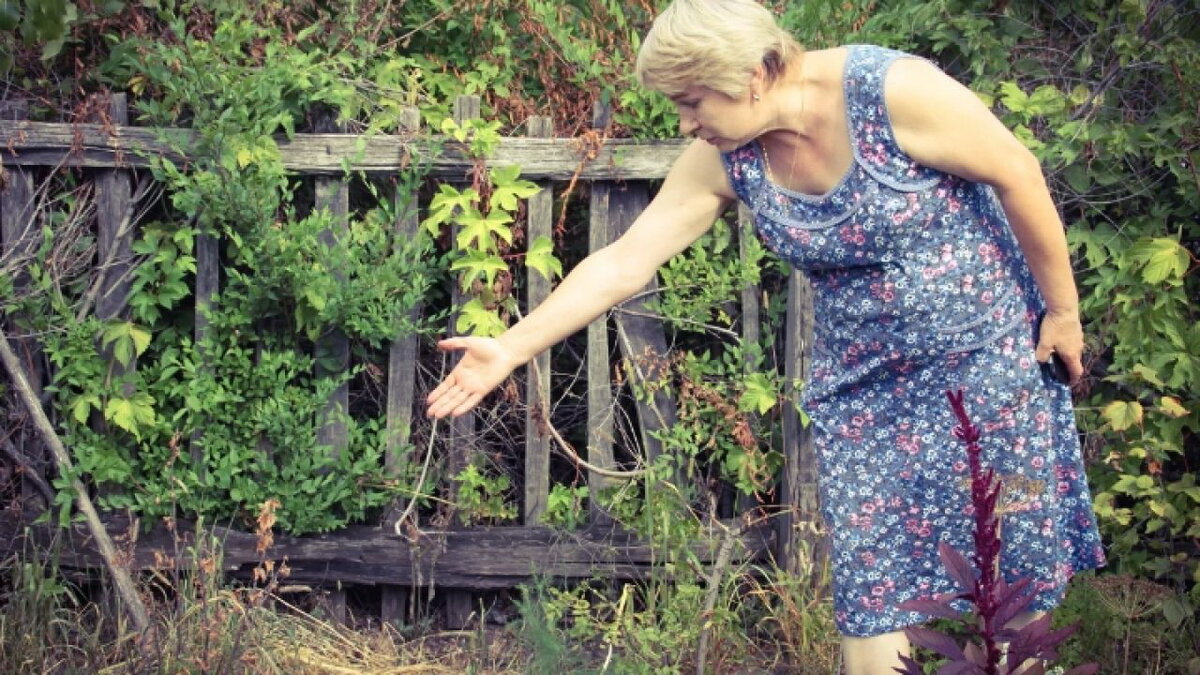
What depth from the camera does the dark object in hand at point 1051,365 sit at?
10.2 feet

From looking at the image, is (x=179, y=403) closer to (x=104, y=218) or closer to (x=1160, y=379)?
(x=104, y=218)

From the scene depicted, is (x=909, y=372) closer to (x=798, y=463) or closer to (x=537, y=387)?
(x=798, y=463)

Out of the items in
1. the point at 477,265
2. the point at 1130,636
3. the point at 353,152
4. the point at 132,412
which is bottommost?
the point at 1130,636

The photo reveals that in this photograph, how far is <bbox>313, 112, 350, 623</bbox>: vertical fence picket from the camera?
446 centimetres

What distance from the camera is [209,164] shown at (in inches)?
171

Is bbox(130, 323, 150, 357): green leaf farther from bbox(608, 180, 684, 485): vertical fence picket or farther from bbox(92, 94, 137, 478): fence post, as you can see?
bbox(608, 180, 684, 485): vertical fence picket

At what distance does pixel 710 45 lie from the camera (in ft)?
8.85

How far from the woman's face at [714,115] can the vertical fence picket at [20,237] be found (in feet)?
7.97

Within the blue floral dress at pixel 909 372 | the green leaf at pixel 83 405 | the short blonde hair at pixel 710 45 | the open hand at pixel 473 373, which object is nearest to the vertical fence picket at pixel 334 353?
the green leaf at pixel 83 405

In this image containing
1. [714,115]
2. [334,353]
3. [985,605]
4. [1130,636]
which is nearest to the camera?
[985,605]

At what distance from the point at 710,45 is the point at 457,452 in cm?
225

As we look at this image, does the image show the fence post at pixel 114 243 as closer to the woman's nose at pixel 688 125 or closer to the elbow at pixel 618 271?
the elbow at pixel 618 271

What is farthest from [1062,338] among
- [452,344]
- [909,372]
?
[452,344]

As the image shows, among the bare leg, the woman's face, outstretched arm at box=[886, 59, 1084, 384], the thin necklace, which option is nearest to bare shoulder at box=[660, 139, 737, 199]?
the thin necklace
